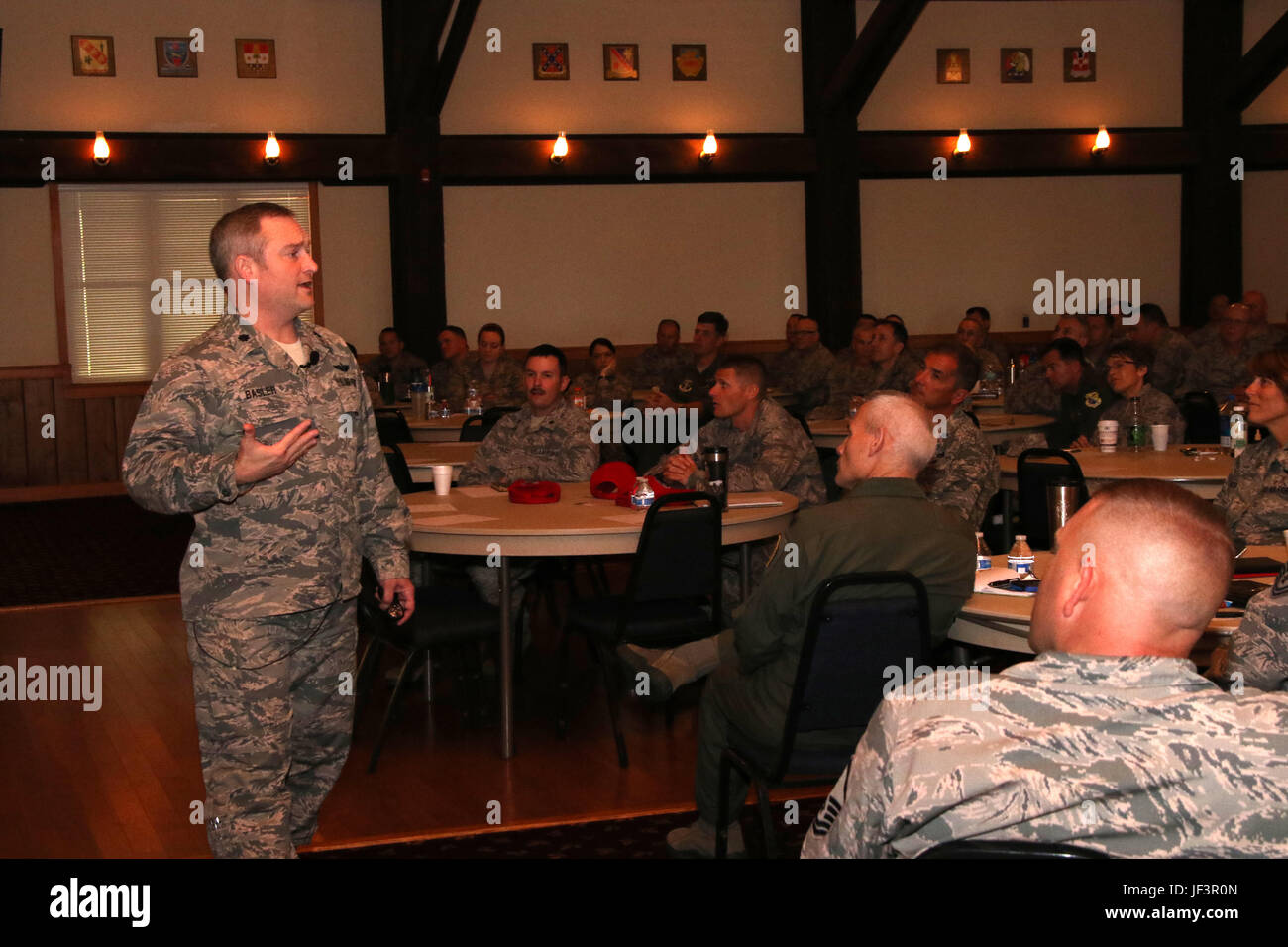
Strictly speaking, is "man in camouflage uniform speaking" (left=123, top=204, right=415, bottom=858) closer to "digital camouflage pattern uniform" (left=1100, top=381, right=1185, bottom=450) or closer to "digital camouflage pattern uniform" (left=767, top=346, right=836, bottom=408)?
"digital camouflage pattern uniform" (left=1100, top=381, right=1185, bottom=450)

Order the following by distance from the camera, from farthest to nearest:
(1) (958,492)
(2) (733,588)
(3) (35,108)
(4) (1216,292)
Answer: (4) (1216,292) < (3) (35,108) < (2) (733,588) < (1) (958,492)

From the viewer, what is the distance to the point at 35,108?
11.5m

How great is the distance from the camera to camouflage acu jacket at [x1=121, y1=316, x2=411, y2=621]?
2.87 m

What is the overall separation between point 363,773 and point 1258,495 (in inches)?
124

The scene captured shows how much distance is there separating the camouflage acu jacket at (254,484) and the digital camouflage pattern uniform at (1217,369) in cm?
859

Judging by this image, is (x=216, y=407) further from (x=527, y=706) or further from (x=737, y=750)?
(x=527, y=706)

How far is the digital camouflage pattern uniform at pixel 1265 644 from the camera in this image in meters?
2.44

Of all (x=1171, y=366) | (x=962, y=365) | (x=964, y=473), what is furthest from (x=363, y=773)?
(x=1171, y=366)

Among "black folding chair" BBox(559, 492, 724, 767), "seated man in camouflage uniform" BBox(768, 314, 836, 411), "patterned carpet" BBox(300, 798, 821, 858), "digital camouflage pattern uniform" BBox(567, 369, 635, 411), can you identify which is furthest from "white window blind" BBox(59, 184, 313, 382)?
"patterned carpet" BBox(300, 798, 821, 858)

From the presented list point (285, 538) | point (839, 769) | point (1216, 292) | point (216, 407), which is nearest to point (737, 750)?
point (839, 769)

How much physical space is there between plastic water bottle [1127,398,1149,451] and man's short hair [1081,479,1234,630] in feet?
16.4

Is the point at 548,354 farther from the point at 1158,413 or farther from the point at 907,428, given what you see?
the point at 1158,413
